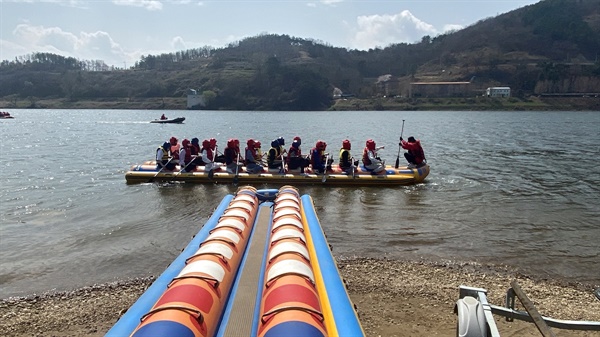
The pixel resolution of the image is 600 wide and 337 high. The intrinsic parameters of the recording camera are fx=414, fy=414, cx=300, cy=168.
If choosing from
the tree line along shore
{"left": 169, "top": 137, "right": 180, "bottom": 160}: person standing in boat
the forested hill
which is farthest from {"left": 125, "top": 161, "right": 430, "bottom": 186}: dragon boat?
the forested hill

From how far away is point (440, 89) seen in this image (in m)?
115

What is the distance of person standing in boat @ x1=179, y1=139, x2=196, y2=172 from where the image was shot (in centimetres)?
1736

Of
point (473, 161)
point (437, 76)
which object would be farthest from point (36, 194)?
point (437, 76)

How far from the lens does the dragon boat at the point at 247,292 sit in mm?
4102

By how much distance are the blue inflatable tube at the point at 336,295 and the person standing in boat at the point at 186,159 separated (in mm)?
11124

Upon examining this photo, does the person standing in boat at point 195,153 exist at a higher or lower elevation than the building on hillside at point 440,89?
lower

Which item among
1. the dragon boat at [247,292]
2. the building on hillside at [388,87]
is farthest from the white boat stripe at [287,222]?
the building on hillside at [388,87]

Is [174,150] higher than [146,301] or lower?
higher

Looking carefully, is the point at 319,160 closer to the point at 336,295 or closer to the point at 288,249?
the point at 288,249

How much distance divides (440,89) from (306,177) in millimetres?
108256

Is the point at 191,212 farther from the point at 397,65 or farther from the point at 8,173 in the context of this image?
the point at 397,65

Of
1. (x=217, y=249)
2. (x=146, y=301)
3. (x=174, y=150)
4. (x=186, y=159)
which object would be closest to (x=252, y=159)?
(x=186, y=159)

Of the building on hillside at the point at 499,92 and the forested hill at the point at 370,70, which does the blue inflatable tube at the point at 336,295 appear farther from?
the building on hillside at the point at 499,92

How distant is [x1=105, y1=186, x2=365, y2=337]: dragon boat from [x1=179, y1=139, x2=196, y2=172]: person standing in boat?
10460 millimetres
